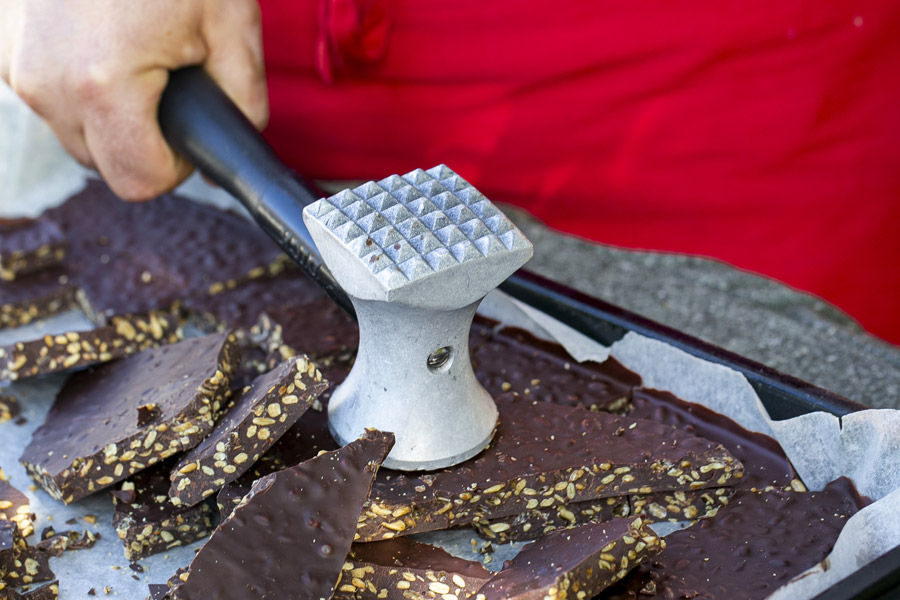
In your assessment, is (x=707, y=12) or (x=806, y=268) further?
(x=806, y=268)

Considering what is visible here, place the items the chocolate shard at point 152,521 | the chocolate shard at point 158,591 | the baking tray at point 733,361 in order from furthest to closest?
the chocolate shard at point 152,521 < the chocolate shard at point 158,591 < the baking tray at point 733,361

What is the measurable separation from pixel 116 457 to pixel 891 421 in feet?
2.69

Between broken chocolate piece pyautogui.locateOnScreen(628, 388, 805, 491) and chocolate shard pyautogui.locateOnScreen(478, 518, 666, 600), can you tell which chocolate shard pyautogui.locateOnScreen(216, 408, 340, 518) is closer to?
chocolate shard pyautogui.locateOnScreen(478, 518, 666, 600)

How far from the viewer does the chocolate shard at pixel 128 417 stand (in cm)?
102

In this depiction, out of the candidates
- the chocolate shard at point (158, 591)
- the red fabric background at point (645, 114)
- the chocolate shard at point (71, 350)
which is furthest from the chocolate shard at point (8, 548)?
the red fabric background at point (645, 114)

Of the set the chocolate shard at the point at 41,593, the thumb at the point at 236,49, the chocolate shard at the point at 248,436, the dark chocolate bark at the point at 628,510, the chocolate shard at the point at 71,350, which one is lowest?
the chocolate shard at the point at 41,593

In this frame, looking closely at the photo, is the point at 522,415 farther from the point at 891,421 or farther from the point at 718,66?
the point at 718,66

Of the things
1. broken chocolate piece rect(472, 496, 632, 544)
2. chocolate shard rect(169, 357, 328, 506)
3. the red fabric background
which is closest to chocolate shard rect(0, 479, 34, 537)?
chocolate shard rect(169, 357, 328, 506)

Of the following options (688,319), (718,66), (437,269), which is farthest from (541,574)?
(718,66)

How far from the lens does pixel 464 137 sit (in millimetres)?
1787

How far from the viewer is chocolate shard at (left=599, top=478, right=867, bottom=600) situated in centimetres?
90

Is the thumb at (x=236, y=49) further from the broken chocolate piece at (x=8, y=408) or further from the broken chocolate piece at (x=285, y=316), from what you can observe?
the broken chocolate piece at (x=8, y=408)

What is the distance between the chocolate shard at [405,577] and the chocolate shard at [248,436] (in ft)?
0.49

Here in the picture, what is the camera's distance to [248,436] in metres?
0.97
